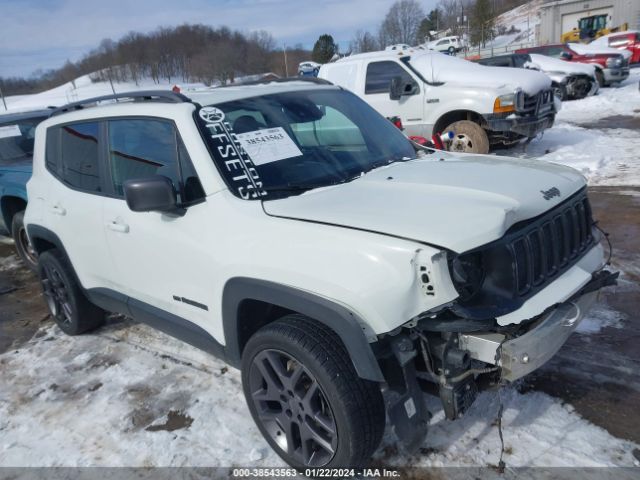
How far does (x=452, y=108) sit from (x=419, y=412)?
7.31m

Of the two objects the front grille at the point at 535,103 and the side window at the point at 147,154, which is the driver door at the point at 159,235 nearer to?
the side window at the point at 147,154

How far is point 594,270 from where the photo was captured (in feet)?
9.15

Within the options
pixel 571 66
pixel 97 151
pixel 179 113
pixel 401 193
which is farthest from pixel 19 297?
pixel 571 66

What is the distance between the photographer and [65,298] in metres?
4.39

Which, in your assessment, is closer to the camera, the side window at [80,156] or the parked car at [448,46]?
the side window at [80,156]

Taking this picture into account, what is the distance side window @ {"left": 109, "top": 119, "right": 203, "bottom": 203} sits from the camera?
2.93 m

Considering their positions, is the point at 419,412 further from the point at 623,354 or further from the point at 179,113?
the point at 179,113

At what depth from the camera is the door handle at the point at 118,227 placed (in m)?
3.24

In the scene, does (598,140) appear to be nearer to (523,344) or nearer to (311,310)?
(523,344)

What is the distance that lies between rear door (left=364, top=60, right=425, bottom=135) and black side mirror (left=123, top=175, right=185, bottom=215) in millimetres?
7121

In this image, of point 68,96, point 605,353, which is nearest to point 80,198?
point 605,353

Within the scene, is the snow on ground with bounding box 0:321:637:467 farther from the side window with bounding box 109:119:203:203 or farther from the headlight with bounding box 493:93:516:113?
the headlight with bounding box 493:93:516:113

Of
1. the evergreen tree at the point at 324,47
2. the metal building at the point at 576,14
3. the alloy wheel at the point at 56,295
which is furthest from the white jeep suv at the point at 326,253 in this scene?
the evergreen tree at the point at 324,47

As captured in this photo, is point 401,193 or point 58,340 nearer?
point 401,193
